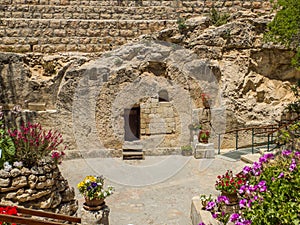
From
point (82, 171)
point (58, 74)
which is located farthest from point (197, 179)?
point (58, 74)

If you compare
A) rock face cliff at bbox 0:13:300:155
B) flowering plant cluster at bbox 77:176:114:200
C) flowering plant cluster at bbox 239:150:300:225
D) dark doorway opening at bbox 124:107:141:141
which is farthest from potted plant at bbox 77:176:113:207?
dark doorway opening at bbox 124:107:141:141

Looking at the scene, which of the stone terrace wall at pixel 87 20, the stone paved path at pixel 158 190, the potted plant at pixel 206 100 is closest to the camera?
the stone paved path at pixel 158 190

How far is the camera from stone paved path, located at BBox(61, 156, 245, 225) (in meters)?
5.62

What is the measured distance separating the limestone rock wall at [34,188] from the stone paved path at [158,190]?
3.78 ft

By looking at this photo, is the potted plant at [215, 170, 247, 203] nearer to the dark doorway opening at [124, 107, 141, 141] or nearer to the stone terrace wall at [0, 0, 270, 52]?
the dark doorway opening at [124, 107, 141, 141]

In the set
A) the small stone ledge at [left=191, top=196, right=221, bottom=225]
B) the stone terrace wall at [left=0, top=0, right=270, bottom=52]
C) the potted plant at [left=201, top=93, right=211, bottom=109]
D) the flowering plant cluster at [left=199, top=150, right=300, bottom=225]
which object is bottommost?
the small stone ledge at [left=191, top=196, right=221, bottom=225]

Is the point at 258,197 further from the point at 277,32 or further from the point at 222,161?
the point at 277,32

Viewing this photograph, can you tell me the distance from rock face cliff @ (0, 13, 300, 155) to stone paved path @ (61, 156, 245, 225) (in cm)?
122

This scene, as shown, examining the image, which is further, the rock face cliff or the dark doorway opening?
the dark doorway opening

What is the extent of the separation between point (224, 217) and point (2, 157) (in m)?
3.26

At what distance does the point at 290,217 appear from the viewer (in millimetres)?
2617

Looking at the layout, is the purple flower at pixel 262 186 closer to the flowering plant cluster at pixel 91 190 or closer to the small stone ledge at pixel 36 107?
the flowering plant cluster at pixel 91 190

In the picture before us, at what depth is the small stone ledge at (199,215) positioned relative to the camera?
471 centimetres

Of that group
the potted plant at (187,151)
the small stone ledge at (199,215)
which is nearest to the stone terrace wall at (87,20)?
the potted plant at (187,151)
